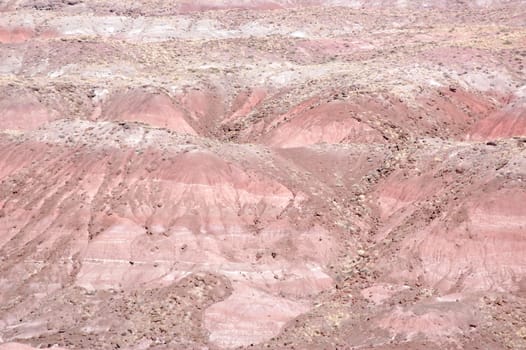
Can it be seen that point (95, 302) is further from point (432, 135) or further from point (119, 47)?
point (119, 47)

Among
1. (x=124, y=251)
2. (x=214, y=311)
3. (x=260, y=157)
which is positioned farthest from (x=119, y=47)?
(x=214, y=311)

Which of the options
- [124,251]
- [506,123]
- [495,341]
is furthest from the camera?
[506,123]

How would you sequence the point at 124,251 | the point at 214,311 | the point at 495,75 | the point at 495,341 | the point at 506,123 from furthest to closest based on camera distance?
the point at 495,75 < the point at 506,123 < the point at 124,251 < the point at 214,311 < the point at 495,341

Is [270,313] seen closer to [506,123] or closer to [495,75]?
[506,123]

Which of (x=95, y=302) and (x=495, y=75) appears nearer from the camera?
(x=95, y=302)

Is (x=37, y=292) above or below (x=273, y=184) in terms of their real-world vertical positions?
below

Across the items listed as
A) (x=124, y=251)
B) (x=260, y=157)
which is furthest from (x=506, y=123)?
(x=124, y=251)
